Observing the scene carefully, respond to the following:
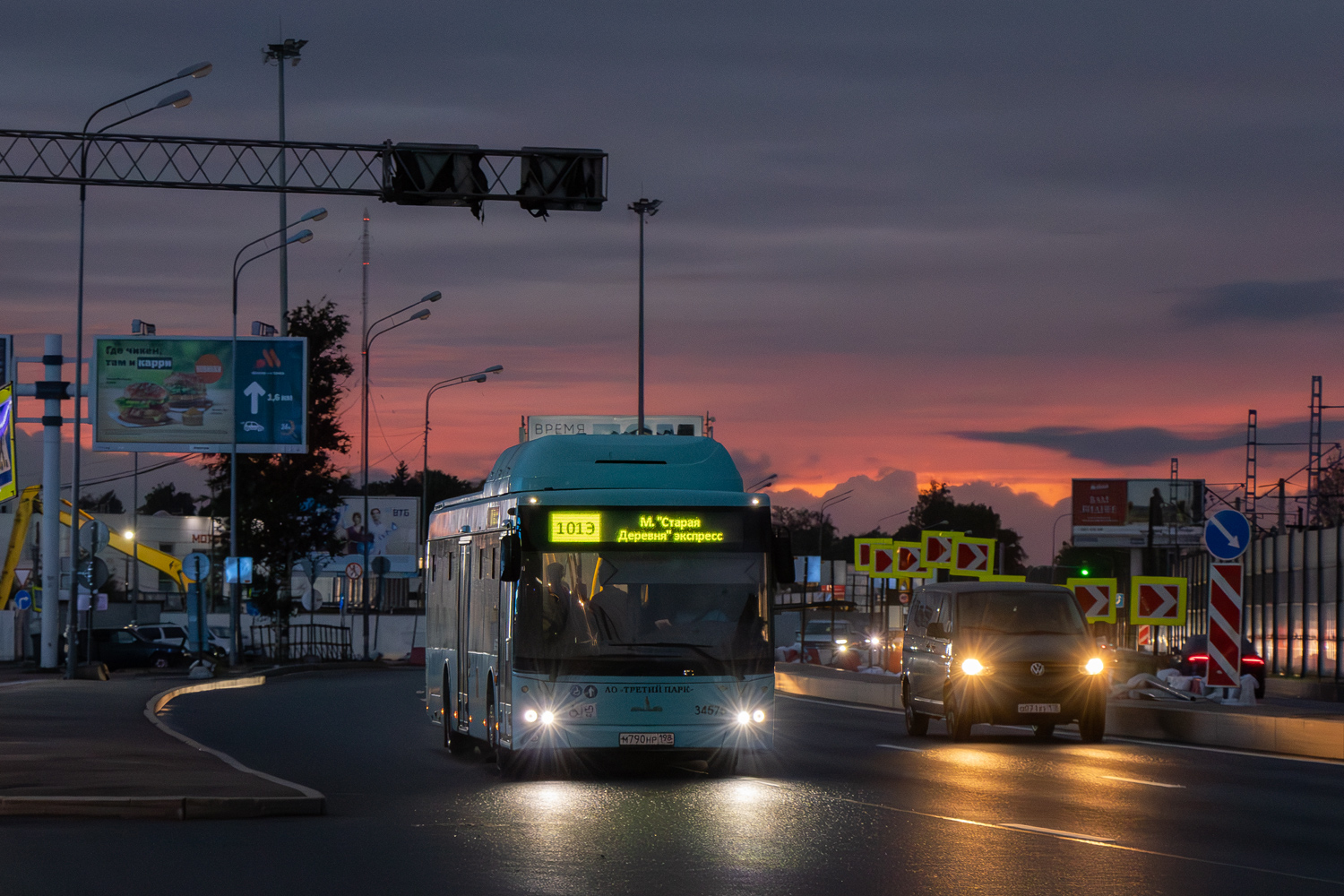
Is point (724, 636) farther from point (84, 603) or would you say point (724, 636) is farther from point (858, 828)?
point (84, 603)

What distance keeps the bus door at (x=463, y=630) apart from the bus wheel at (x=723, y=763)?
322cm

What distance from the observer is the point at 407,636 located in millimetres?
79562

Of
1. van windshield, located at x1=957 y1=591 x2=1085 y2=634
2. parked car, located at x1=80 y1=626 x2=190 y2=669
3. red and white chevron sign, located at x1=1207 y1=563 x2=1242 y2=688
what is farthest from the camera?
parked car, located at x1=80 y1=626 x2=190 y2=669

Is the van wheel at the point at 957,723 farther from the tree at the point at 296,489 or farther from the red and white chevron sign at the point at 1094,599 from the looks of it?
the tree at the point at 296,489

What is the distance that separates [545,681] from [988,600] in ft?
25.2

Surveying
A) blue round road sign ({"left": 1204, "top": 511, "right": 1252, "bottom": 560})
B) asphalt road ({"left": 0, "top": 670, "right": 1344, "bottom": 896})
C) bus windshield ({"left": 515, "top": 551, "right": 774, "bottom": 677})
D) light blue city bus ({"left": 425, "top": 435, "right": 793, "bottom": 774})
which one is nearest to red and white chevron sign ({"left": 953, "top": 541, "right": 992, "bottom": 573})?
blue round road sign ({"left": 1204, "top": 511, "right": 1252, "bottom": 560})

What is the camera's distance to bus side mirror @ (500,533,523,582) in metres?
17.7

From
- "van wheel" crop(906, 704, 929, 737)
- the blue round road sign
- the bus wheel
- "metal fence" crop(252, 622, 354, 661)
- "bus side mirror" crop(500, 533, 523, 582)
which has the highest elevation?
the blue round road sign

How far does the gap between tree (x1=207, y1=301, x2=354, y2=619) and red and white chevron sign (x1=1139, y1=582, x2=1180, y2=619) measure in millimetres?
38942

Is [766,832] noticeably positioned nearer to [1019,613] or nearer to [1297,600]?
[1019,613]

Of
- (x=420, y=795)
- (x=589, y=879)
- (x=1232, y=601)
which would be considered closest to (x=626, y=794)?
(x=420, y=795)

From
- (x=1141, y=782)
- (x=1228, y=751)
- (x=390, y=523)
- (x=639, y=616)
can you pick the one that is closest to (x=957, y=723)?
(x=1228, y=751)

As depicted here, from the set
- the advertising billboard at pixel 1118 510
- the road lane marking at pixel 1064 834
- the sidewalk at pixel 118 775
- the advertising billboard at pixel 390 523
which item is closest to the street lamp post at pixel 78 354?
the sidewalk at pixel 118 775

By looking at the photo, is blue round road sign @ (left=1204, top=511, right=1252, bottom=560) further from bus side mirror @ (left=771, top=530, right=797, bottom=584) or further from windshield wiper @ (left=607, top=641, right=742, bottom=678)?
windshield wiper @ (left=607, top=641, right=742, bottom=678)
